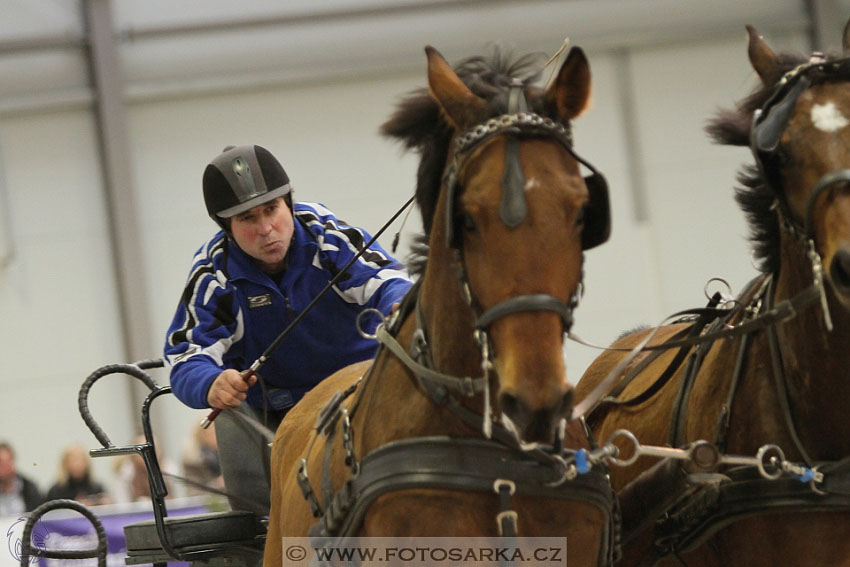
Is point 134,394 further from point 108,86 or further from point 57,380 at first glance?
point 108,86

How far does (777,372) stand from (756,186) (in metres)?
0.44

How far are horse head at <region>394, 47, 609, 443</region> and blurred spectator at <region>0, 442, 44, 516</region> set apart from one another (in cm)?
555

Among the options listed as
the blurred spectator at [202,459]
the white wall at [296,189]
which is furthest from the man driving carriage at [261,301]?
the white wall at [296,189]

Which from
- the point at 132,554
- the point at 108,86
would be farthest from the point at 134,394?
the point at 132,554

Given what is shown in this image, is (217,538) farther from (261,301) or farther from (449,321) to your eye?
(449,321)

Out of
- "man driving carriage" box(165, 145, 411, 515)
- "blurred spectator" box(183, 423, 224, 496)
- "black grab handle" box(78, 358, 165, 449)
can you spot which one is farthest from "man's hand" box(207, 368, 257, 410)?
"blurred spectator" box(183, 423, 224, 496)

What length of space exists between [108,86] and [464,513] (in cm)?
876

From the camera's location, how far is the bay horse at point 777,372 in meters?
2.38

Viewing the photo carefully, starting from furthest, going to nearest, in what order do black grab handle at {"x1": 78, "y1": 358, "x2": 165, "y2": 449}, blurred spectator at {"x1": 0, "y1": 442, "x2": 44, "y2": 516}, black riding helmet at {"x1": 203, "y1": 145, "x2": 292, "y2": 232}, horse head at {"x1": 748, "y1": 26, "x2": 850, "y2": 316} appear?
blurred spectator at {"x1": 0, "y1": 442, "x2": 44, "y2": 516} → black grab handle at {"x1": 78, "y1": 358, "x2": 165, "y2": 449} → black riding helmet at {"x1": 203, "y1": 145, "x2": 292, "y2": 232} → horse head at {"x1": 748, "y1": 26, "x2": 850, "y2": 316}

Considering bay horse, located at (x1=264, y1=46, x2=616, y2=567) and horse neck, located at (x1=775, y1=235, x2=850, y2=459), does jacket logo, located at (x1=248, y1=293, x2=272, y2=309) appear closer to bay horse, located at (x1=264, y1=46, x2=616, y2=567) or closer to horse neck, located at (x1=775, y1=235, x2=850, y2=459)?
bay horse, located at (x1=264, y1=46, x2=616, y2=567)

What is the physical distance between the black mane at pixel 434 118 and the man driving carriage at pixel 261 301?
932 millimetres

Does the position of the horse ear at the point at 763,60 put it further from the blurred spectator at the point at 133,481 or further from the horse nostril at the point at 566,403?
A: the blurred spectator at the point at 133,481

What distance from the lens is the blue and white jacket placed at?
338 centimetres

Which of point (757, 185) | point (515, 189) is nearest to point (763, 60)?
point (757, 185)
